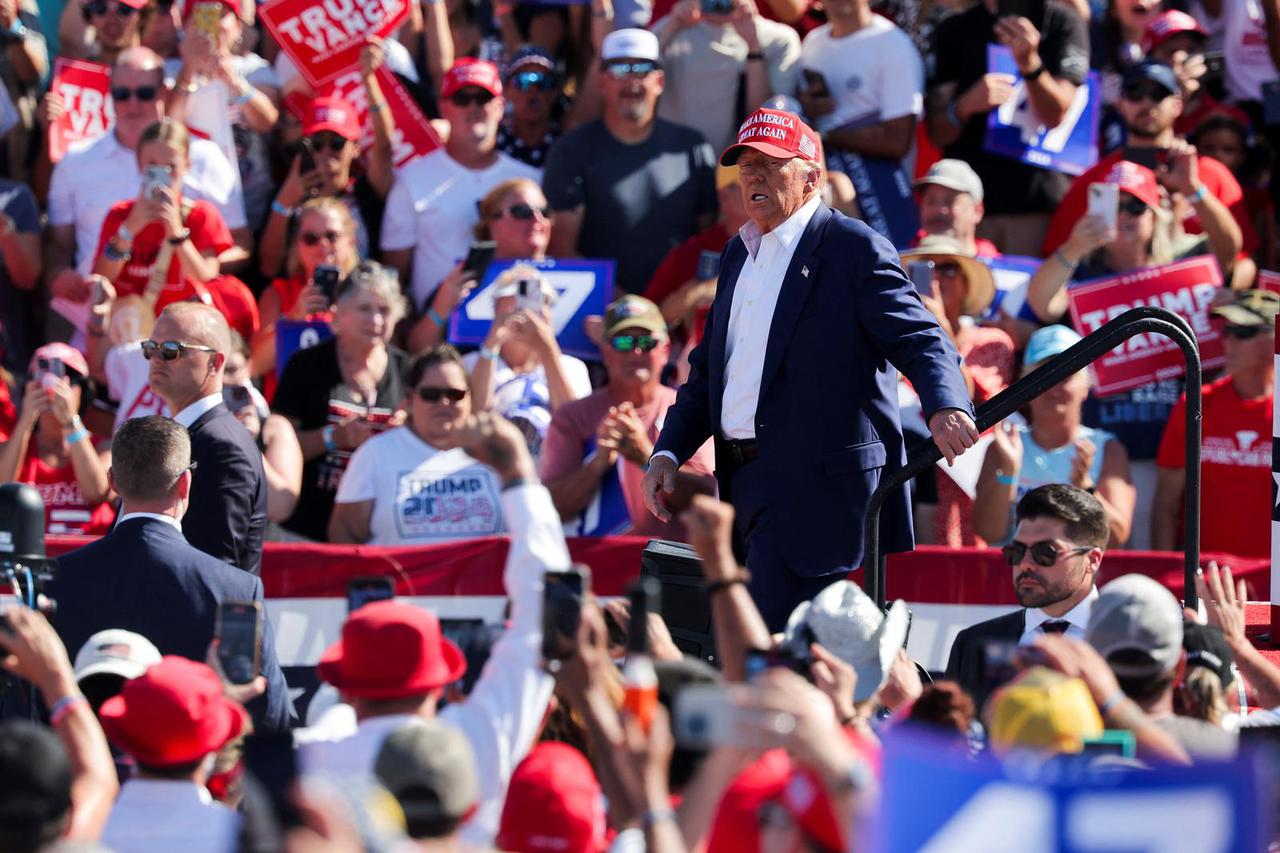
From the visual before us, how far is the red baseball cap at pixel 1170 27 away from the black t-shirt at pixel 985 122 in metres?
0.56

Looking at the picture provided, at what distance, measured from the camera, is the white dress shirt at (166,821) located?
157 inches

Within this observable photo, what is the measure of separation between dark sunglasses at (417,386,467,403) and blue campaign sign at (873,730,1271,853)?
4.96 m

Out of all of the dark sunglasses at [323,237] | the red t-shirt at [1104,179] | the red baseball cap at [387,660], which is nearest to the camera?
the red baseball cap at [387,660]

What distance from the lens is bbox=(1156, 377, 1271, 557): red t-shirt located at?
810cm

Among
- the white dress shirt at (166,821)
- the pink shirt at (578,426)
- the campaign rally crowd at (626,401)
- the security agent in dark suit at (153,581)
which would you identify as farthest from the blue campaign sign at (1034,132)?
the white dress shirt at (166,821)

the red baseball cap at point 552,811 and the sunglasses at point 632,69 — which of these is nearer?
the red baseball cap at point 552,811

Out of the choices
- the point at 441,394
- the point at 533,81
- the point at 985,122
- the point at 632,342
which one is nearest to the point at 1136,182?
the point at 985,122

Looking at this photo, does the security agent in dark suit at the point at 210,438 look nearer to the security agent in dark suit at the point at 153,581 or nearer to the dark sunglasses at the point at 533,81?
the security agent in dark suit at the point at 153,581

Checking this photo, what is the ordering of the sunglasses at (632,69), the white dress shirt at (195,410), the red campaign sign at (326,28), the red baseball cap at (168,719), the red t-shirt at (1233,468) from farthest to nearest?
the red campaign sign at (326,28)
the sunglasses at (632,69)
the red t-shirt at (1233,468)
the white dress shirt at (195,410)
the red baseball cap at (168,719)

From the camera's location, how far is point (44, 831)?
11.3ft

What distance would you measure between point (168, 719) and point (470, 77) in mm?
5828

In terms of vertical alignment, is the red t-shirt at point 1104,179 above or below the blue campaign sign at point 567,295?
above

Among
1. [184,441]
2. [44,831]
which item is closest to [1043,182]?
[184,441]

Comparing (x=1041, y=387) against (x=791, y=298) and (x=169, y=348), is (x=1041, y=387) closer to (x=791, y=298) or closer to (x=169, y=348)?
(x=791, y=298)
